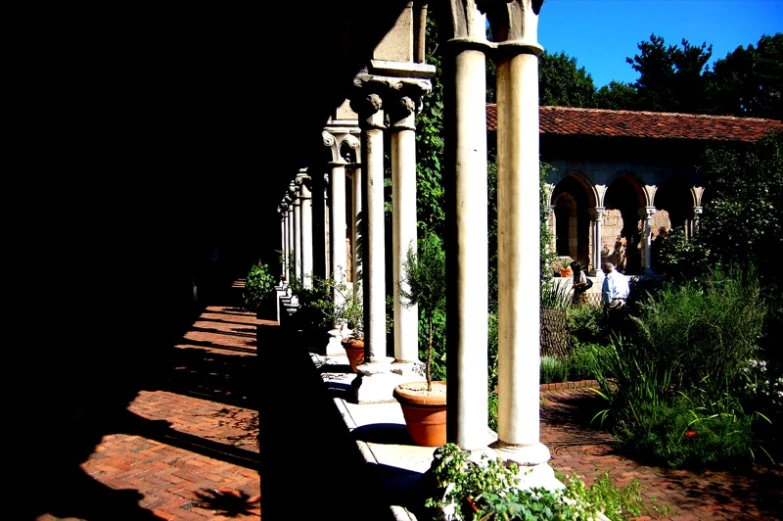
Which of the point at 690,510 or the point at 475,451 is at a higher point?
the point at 475,451

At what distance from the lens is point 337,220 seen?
7.64 meters

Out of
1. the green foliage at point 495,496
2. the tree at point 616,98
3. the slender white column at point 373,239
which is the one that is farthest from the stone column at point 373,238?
the tree at point 616,98

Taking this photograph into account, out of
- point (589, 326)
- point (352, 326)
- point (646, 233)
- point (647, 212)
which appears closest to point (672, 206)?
point (647, 212)

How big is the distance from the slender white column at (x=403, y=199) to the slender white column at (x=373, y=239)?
30 centimetres

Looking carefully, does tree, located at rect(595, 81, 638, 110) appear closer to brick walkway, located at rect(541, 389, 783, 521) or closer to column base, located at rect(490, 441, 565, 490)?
brick walkway, located at rect(541, 389, 783, 521)

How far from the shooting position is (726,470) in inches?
204

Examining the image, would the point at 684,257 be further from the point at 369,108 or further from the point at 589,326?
the point at 369,108

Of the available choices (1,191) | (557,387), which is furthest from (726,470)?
(1,191)

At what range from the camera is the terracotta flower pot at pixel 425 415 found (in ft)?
11.6

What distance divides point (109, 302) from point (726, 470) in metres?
13.4

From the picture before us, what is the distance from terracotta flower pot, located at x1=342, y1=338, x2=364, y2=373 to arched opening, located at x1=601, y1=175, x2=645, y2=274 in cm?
1593

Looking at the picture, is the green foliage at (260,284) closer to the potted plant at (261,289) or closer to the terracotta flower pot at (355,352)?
the potted plant at (261,289)

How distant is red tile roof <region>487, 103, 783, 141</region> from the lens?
1744cm

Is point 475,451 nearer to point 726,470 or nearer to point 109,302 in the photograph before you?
point 726,470
